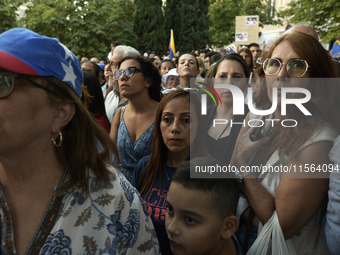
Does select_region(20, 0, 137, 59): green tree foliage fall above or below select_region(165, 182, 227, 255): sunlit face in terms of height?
above

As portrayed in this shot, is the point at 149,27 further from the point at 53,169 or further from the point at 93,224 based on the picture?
the point at 93,224

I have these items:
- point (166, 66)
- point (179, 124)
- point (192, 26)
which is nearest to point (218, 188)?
point (179, 124)

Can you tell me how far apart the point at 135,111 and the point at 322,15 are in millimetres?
16309

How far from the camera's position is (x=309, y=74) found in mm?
1791

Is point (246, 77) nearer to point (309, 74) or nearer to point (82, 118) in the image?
point (309, 74)

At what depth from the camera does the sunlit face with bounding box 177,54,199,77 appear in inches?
196

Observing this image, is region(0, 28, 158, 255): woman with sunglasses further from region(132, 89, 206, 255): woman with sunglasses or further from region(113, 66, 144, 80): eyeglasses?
region(113, 66, 144, 80): eyeglasses

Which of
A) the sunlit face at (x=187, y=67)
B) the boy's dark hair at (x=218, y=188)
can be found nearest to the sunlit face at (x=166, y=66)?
the sunlit face at (x=187, y=67)

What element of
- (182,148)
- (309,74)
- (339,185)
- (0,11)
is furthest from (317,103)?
(0,11)

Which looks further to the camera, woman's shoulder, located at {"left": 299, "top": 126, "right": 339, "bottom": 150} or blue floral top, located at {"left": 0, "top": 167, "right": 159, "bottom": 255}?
woman's shoulder, located at {"left": 299, "top": 126, "right": 339, "bottom": 150}

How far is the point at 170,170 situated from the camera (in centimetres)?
230

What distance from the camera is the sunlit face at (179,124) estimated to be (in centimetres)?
229

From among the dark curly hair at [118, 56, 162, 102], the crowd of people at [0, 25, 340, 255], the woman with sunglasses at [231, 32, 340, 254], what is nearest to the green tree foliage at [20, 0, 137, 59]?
the dark curly hair at [118, 56, 162, 102]

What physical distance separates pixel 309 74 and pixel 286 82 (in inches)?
5.1
